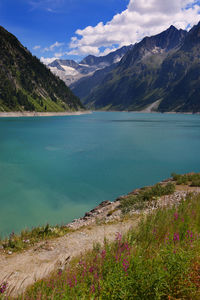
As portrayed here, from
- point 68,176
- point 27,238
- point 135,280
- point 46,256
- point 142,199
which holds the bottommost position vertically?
point 68,176

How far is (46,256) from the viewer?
9.10 m

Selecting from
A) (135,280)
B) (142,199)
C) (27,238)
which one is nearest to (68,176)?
(142,199)

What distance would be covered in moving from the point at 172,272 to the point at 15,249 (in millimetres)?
8274

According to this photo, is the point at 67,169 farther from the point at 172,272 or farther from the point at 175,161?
the point at 172,272

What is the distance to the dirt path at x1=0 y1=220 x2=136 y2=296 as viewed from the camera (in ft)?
24.1

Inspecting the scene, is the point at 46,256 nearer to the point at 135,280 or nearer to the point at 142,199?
the point at 135,280

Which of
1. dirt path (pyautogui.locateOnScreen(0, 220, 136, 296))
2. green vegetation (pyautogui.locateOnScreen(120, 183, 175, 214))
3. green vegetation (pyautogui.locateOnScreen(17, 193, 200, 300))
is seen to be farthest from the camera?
green vegetation (pyautogui.locateOnScreen(120, 183, 175, 214))

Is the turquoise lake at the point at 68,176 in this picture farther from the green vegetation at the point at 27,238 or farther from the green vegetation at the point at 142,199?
the green vegetation at the point at 27,238

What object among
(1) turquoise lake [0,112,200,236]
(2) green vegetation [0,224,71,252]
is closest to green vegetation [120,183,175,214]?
(2) green vegetation [0,224,71,252]

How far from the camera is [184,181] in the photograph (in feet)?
74.6

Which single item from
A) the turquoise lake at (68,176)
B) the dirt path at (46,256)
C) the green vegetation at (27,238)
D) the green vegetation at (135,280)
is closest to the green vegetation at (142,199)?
the dirt path at (46,256)

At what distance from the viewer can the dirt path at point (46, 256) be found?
736 centimetres

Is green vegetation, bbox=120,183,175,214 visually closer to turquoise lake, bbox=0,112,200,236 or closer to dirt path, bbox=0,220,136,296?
dirt path, bbox=0,220,136,296

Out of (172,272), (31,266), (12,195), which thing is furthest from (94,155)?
(172,272)
